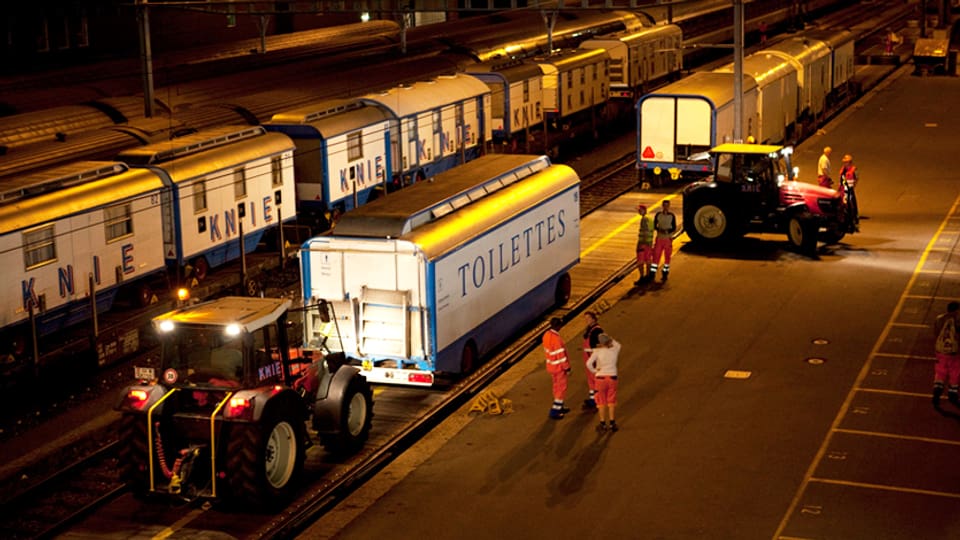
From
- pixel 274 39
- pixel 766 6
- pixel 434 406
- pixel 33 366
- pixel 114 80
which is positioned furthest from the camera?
pixel 766 6

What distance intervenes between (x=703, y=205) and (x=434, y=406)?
12.1 meters

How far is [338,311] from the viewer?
20969 millimetres

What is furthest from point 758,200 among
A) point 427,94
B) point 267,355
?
point 267,355

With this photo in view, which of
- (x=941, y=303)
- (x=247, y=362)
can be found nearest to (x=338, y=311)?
(x=247, y=362)

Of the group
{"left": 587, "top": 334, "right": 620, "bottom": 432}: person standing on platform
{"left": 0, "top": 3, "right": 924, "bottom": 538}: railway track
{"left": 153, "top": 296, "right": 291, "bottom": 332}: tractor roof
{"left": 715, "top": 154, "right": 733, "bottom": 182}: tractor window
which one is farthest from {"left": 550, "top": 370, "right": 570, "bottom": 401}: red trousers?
{"left": 715, "top": 154, "right": 733, "bottom": 182}: tractor window

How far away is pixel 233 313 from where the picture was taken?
16.4 metres

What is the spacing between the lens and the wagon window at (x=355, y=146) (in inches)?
1341

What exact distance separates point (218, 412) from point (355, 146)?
19069 mm

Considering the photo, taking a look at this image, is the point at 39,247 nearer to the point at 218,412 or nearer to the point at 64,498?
the point at 64,498

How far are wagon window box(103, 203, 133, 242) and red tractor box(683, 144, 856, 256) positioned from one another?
12409 mm

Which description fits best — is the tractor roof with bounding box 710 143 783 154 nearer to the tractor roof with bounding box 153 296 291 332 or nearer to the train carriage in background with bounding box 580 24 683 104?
the tractor roof with bounding box 153 296 291 332

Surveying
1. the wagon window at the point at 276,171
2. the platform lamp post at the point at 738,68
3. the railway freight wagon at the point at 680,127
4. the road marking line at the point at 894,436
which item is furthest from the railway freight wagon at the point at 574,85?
the road marking line at the point at 894,436

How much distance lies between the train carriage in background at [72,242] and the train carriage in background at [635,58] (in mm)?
27424

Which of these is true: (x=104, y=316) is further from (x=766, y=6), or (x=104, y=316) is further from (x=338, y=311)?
(x=766, y=6)
